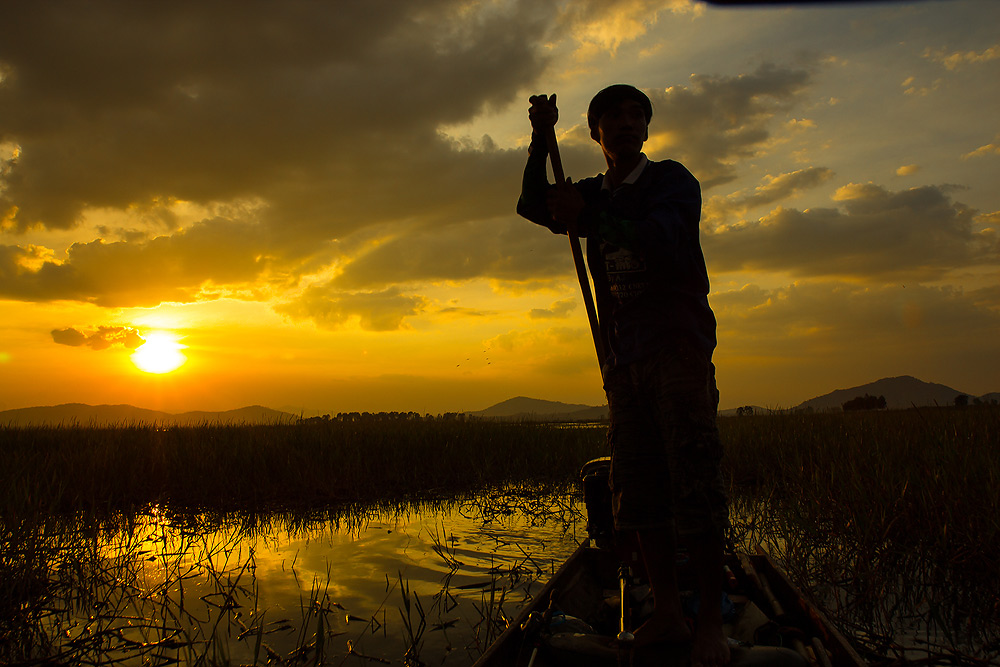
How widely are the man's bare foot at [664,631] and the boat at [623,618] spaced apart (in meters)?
0.03

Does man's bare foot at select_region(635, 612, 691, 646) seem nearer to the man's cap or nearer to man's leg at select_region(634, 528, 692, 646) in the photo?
man's leg at select_region(634, 528, 692, 646)

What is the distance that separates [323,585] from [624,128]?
3409 mm

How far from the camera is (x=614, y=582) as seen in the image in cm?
353

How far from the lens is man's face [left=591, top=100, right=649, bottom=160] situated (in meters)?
2.73

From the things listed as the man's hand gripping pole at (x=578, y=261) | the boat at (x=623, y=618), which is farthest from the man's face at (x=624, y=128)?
the boat at (x=623, y=618)

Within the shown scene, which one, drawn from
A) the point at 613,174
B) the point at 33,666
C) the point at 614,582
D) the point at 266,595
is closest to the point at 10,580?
the point at 33,666

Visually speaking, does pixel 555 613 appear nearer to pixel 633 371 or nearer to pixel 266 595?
pixel 633 371

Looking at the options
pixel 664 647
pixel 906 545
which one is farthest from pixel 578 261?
pixel 906 545

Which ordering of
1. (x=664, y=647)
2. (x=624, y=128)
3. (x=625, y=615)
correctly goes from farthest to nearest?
(x=624, y=128) → (x=625, y=615) → (x=664, y=647)

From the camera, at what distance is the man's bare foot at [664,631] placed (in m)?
2.32

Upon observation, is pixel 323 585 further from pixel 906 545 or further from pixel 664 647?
pixel 906 545

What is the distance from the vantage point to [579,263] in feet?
9.64

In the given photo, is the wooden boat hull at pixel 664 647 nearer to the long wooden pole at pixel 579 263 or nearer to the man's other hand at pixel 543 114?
the long wooden pole at pixel 579 263

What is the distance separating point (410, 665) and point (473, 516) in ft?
12.1
